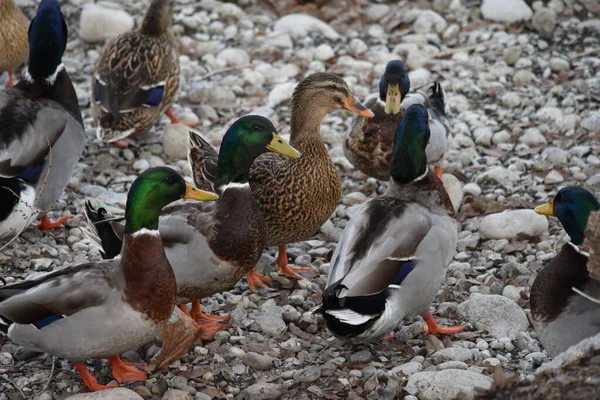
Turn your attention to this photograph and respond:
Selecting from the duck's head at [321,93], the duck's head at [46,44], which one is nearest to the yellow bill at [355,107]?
the duck's head at [321,93]

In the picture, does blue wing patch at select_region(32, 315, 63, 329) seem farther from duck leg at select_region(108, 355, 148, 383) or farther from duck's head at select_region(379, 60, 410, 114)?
duck's head at select_region(379, 60, 410, 114)

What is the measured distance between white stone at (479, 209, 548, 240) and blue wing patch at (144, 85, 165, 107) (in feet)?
9.17

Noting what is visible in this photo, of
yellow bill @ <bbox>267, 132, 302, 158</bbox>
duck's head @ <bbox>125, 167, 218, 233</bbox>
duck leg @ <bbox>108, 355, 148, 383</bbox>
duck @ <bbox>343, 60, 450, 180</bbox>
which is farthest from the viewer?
duck @ <bbox>343, 60, 450, 180</bbox>

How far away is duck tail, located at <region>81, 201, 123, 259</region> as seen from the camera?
4797 mm

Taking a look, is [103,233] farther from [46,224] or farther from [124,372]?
[46,224]

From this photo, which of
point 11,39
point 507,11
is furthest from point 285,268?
point 507,11

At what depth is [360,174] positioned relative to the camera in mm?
6969

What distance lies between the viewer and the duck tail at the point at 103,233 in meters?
4.80

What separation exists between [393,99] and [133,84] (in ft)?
6.97

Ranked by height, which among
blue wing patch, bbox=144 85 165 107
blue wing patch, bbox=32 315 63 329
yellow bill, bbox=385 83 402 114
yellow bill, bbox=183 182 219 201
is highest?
yellow bill, bbox=183 182 219 201

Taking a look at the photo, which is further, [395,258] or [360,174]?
[360,174]

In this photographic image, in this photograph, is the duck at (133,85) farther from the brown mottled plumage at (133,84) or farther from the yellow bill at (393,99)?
the yellow bill at (393,99)

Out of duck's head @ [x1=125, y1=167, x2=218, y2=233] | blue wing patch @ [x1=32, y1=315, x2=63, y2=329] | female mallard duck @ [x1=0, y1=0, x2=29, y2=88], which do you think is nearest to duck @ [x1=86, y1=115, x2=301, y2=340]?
duck's head @ [x1=125, y1=167, x2=218, y2=233]

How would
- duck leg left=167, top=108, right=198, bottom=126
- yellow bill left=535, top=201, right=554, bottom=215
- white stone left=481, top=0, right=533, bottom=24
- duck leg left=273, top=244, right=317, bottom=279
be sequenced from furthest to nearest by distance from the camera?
white stone left=481, top=0, right=533, bottom=24 < duck leg left=167, top=108, right=198, bottom=126 < duck leg left=273, top=244, right=317, bottom=279 < yellow bill left=535, top=201, right=554, bottom=215
